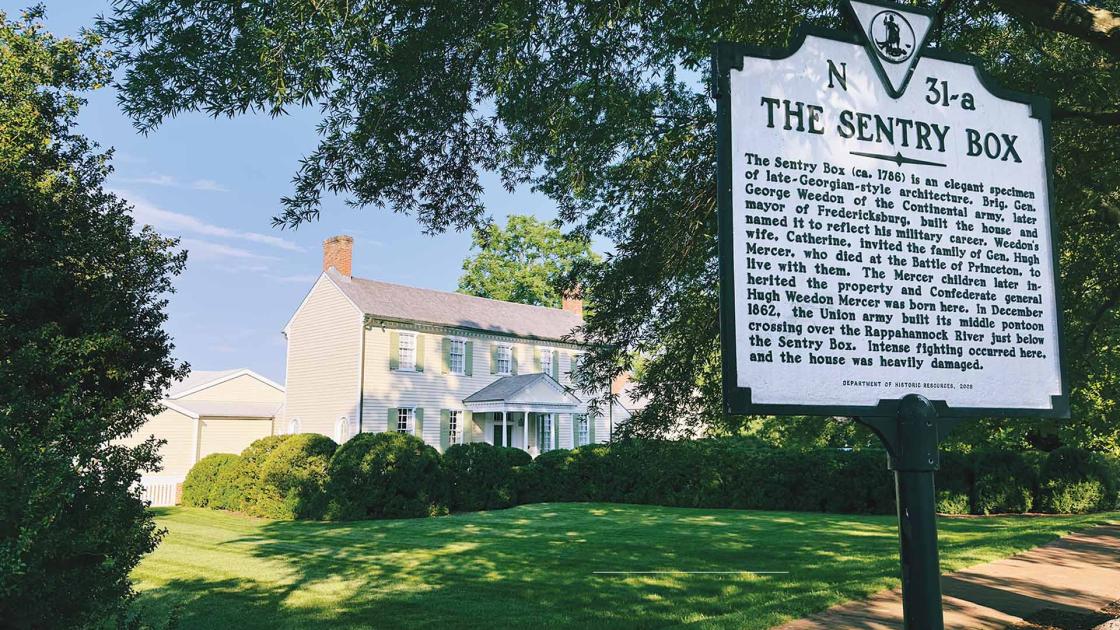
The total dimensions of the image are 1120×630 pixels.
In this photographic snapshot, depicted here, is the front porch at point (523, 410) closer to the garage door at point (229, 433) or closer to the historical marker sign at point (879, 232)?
the garage door at point (229, 433)

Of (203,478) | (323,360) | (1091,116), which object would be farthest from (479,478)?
(1091,116)

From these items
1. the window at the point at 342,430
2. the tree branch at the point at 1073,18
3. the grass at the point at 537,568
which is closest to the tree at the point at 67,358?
the grass at the point at 537,568

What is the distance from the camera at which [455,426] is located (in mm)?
37219

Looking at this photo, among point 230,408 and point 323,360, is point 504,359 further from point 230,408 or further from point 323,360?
point 230,408

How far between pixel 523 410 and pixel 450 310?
619cm


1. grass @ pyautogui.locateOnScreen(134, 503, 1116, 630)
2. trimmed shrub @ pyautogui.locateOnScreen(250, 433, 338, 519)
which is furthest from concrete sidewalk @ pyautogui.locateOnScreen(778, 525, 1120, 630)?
trimmed shrub @ pyautogui.locateOnScreen(250, 433, 338, 519)

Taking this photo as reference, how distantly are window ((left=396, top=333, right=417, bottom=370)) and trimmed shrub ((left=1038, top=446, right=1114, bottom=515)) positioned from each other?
80.1 feet

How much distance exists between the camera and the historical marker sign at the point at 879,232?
4164mm

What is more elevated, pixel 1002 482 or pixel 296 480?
pixel 1002 482

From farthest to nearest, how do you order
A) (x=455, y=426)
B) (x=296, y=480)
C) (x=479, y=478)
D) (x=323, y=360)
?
1. (x=455, y=426)
2. (x=323, y=360)
3. (x=479, y=478)
4. (x=296, y=480)

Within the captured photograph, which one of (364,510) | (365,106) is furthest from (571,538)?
(365,106)

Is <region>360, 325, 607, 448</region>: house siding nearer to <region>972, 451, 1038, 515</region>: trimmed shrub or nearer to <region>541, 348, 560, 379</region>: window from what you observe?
<region>541, 348, 560, 379</region>: window

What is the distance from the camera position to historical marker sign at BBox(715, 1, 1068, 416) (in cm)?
416

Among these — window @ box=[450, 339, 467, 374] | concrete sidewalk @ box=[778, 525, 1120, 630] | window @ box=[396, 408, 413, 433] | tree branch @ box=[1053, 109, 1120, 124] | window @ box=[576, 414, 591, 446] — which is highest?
tree branch @ box=[1053, 109, 1120, 124]
